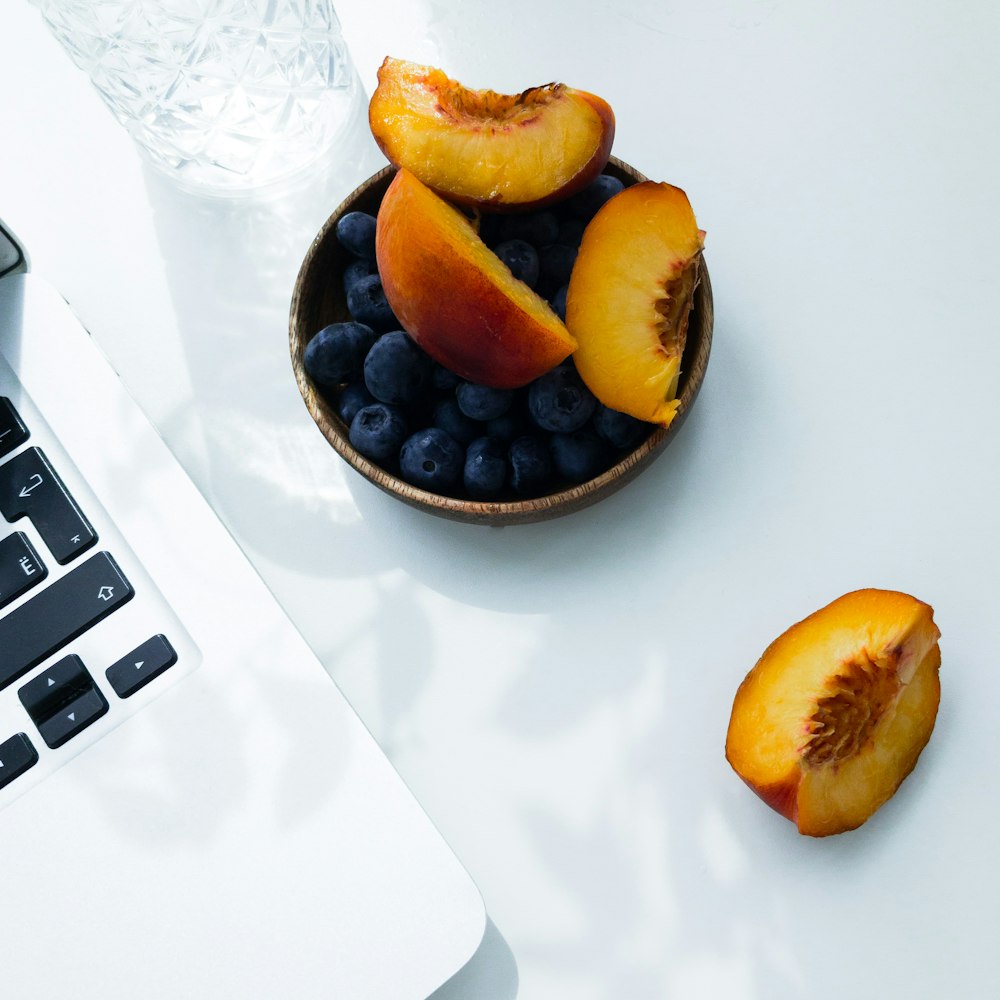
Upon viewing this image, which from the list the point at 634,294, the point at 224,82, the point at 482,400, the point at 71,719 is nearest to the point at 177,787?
the point at 71,719

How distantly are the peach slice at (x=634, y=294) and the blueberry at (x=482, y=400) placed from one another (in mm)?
55

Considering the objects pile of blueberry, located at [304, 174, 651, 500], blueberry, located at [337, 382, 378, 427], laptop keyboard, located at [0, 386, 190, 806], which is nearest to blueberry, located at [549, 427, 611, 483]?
pile of blueberry, located at [304, 174, 651, 500]

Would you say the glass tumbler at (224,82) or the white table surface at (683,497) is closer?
the white table surface at (683,497)

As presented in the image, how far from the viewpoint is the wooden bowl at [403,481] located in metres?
0.61

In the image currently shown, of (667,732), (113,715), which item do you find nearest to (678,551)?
(667,732)

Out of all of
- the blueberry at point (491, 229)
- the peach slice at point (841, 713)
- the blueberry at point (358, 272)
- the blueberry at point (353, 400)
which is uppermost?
the blueberry at point (358, 272)

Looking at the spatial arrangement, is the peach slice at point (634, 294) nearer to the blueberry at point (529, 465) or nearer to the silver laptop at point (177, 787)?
the blueberry at point (529, 465)

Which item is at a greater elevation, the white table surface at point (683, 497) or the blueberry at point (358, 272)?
the blueberry at point (358, 272)

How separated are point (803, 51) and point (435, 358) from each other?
40 centimetres

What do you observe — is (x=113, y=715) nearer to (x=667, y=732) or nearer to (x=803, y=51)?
(x=667, y=732)

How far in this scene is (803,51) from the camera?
773mm

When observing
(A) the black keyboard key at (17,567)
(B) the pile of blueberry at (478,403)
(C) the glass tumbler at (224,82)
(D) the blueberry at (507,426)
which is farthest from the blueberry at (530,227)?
(A) the black keyboard key at (17,567)

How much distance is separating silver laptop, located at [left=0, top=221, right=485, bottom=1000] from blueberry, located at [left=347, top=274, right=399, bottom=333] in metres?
0.16

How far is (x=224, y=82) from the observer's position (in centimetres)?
79
